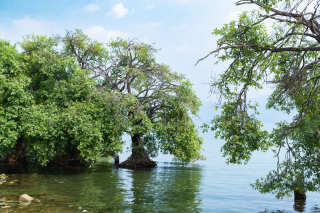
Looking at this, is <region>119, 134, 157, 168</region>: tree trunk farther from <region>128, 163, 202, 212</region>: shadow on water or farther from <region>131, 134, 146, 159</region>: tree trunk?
<region>128, 163, 202, 212</region>: shadow on water

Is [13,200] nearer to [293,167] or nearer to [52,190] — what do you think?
Result: [52,190]

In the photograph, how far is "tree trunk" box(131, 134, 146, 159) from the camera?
1198 inches

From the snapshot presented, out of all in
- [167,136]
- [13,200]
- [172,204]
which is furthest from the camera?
[167,136]

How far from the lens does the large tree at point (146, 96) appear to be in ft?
91.4

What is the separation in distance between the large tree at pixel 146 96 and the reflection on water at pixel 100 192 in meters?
4.04

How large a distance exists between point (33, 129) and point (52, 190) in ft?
22.5

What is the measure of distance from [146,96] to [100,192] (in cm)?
1378

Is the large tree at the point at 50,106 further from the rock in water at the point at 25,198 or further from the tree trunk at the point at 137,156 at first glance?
the rock in water at the point at 25,198

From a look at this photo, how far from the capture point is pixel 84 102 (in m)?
26.5

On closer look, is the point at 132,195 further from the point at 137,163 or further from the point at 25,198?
the point at 137,163

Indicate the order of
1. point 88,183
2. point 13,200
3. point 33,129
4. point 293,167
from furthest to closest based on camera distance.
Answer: point 33,129 → point 88,183 → point 13,200 → point 293,167

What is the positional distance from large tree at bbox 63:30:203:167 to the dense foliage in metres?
0.10

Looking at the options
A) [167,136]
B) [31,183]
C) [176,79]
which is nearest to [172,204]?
[31,183]

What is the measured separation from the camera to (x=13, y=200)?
580 inches
